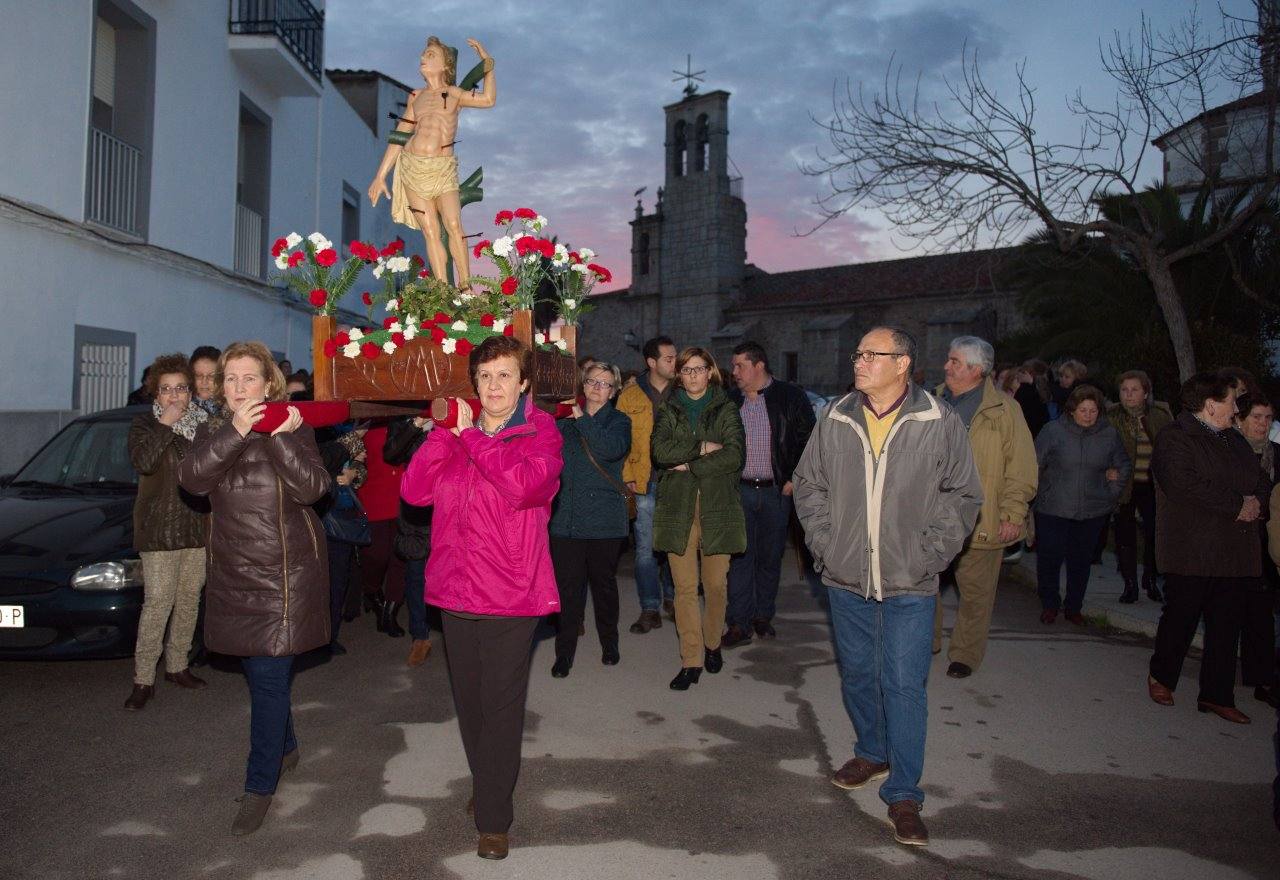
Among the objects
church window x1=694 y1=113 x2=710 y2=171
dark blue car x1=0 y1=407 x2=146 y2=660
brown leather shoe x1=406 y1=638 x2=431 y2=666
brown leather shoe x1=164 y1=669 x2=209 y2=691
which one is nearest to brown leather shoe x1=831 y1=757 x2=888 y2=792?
brown leather shoe x1=406 y1=638 x2=431 y2=666

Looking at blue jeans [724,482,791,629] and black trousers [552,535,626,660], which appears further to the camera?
blue jeans [724,482,791,629]

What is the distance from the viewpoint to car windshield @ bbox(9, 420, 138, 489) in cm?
652

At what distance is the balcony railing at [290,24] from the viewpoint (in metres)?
14.8

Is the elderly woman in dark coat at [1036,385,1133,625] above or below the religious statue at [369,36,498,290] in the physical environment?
below

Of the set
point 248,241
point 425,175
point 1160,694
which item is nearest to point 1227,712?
point 1160,694

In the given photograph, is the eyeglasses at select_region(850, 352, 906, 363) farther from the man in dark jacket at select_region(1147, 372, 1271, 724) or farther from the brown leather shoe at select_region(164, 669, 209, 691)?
the brown leather shoe at select_region(164, 669, 209, 691)

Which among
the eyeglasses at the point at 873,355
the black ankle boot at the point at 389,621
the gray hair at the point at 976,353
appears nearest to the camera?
the eyeglasses at the point at 873,355

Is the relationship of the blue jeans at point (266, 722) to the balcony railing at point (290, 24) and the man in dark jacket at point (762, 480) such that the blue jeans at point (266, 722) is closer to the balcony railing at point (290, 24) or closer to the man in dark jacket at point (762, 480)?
the man in dark jacket at point (762, 480)

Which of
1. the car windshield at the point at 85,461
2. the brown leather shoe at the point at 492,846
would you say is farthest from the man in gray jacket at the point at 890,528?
the car windshield at the point at 85,461

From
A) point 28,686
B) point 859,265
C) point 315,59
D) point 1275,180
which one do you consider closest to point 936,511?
point 28,686

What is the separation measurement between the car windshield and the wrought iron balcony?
9762 millimetres

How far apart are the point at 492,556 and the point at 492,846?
106cm

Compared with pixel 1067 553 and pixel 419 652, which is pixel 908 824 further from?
pixel 1067 553

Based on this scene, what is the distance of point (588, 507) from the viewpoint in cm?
605
